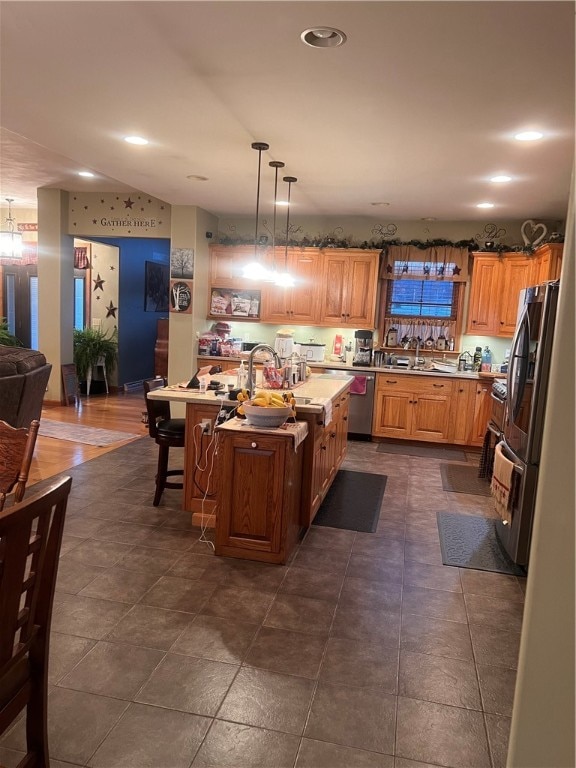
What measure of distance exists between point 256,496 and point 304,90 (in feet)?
7.57

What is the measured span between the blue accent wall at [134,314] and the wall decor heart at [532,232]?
5941 millimetres

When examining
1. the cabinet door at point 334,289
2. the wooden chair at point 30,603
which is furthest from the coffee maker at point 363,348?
the wooden chair at point 30,603

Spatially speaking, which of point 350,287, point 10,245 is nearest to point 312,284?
point 350,287

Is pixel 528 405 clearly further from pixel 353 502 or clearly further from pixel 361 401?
pixel 361 401

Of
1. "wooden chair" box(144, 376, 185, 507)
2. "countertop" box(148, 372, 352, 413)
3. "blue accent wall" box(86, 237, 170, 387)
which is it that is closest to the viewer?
"countertop" box(148, 372, 352, 413)

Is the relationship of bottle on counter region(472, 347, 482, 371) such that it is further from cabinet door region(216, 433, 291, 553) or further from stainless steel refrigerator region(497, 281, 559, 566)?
cabinet door region(216, 433, 291, 553)

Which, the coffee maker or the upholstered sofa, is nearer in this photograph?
the upholstered sofa

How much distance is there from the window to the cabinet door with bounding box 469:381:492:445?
108cm

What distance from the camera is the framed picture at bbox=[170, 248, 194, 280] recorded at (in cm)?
675

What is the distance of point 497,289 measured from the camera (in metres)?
6.41

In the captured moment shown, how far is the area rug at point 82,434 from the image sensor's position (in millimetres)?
5957

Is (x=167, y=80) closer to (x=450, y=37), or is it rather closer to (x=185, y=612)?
(x=450, y=37)

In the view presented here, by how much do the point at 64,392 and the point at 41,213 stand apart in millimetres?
2449

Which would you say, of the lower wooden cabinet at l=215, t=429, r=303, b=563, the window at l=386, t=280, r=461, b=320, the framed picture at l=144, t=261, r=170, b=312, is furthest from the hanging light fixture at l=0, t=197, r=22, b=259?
the lower wooden cabinet at l=215, t=429, r=303, b=563
